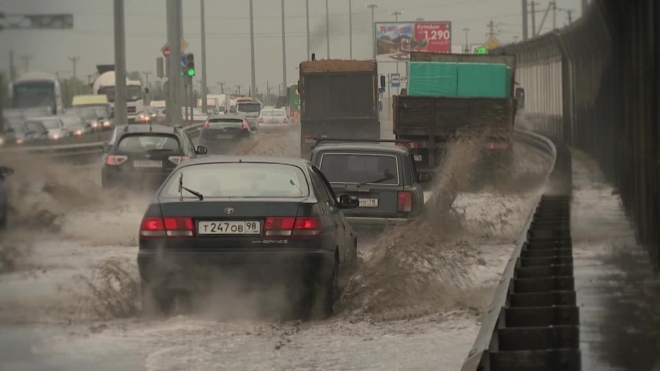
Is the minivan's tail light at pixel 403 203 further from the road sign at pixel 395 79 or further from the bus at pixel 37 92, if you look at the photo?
the road sign at pixel 395 79

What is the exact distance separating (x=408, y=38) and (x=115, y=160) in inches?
3416

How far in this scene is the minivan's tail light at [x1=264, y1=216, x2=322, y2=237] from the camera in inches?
376

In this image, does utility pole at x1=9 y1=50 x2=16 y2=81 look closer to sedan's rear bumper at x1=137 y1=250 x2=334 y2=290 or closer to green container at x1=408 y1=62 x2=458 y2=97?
sedan's rear bumper at x1=137 y1=250 x2=334 y2=290

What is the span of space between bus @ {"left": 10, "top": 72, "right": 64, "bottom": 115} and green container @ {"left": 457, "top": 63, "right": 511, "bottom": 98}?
30140 millimetres

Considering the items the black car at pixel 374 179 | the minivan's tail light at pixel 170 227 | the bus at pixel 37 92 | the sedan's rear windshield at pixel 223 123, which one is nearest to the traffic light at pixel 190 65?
the sedan's rear windshield at pixel 223 123

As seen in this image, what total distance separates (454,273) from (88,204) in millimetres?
11744

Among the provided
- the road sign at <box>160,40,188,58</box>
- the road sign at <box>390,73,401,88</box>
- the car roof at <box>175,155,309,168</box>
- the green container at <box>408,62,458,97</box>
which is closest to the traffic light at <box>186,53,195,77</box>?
the road sign at <box>160,40,188,58</box>

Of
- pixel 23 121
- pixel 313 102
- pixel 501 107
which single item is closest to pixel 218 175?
pixel 23 121

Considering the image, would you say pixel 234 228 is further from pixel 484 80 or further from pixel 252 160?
pixel 484 80

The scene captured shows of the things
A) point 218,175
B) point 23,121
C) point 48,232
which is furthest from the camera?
point 48,232

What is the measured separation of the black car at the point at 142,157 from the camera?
79.4 feet

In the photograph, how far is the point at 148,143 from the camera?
24531 mm

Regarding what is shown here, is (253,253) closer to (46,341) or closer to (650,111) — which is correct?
(46,341)

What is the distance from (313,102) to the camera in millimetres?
40156
